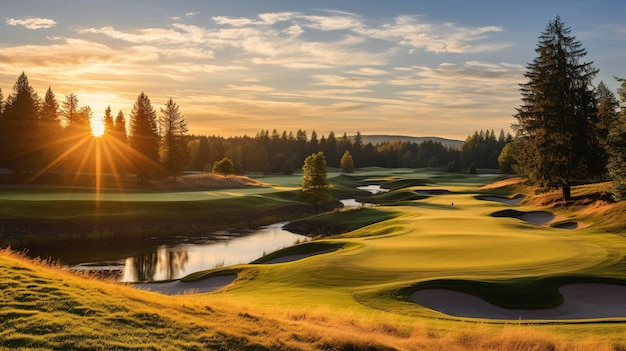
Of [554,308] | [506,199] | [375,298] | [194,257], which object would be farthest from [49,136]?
[554,308]

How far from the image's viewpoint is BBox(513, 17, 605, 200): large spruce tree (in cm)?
4656

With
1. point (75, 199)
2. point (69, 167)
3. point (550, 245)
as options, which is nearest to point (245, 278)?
point (550, 245)

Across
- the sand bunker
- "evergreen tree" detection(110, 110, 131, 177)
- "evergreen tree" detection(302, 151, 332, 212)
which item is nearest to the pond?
"evergreen tree" detection(302, 151, 332, 212)

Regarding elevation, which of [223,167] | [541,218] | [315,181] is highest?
[223,167]

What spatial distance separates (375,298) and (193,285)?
1106cm

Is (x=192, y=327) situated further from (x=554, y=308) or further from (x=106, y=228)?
(x=106, y=228)

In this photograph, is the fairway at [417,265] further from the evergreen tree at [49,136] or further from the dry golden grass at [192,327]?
the evergreen tree at [49,136]

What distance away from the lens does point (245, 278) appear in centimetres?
2441

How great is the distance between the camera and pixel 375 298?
59.4 feet

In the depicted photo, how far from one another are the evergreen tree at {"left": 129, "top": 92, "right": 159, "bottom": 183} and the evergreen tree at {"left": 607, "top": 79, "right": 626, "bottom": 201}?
62.7 m

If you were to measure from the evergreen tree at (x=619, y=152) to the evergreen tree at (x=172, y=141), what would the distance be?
6379 centimetres

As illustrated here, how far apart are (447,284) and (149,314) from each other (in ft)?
39.4

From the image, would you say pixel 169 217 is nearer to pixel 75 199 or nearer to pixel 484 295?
pixel 75 199

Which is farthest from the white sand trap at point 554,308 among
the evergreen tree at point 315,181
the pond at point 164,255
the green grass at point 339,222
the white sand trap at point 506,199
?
the white sand trap at point 506,199
